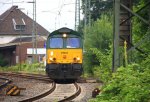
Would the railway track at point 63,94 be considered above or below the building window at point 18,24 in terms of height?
Result: below

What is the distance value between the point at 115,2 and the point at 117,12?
30cm

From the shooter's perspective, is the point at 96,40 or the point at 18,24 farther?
the point at 18,24

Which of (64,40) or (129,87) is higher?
(64,40)

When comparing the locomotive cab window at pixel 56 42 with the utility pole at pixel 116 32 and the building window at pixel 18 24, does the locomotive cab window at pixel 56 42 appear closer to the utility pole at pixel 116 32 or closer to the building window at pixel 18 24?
the utility pole at pixel 116 32

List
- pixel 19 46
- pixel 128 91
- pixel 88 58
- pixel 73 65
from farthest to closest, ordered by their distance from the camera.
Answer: pixel 19 46 < pixel 88 58 < pixel 73 65 < pixel 128 91

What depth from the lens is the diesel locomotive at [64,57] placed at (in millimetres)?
22281

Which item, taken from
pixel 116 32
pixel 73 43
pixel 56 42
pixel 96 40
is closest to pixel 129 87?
pixel 116 32

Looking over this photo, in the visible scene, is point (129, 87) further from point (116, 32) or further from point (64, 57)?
point (64, 57)

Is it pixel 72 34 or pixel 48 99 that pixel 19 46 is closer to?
pixel 72 34

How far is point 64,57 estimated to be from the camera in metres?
22.5

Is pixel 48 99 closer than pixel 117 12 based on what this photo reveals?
No

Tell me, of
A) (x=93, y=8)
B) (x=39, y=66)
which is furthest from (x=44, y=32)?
(x=39, y=66)

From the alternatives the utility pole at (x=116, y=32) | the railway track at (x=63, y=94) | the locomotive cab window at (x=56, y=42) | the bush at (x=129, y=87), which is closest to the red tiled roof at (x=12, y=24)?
the railway track at (x=63, y=94)

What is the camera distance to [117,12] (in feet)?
40.8
